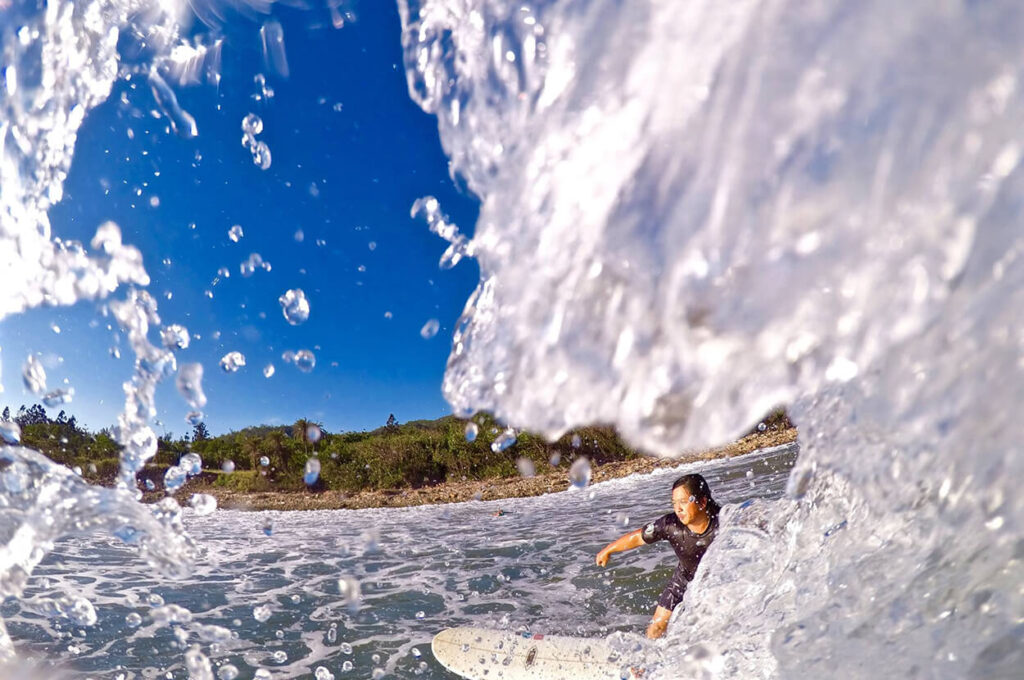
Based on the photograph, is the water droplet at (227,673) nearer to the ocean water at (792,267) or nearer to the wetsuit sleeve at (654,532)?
the ocean water at (792,267)

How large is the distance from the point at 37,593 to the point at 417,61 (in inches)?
357

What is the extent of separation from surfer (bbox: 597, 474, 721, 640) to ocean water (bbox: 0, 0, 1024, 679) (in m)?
1.02

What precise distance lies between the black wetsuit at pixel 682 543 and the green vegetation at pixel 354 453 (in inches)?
861

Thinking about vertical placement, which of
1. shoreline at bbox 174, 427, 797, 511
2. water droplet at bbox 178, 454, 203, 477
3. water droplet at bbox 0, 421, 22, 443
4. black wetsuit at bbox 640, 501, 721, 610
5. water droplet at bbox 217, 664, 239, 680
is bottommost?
water droplet at bbox 217, 664, 239, 680

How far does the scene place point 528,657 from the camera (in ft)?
14.3

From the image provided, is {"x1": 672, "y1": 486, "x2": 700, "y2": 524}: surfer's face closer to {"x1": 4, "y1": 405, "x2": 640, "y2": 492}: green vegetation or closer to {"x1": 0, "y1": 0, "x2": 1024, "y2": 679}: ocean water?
{"x1": 0, "y1": 0, "x2": 1024, "y2": 679}: ocean water

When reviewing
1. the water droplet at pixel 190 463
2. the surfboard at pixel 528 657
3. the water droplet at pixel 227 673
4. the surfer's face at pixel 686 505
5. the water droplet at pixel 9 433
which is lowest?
the surfboard at pixel 528 657

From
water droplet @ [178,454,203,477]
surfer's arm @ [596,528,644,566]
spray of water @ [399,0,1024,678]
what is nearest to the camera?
spray of water @ [399,0,1024,678]

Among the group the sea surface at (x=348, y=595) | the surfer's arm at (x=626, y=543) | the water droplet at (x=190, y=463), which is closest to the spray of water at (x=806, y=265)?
the surfer's arm at (x=626, y=543)

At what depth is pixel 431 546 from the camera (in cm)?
1073

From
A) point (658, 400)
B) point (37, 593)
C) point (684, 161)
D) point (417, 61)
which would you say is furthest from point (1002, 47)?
point (37, 593)

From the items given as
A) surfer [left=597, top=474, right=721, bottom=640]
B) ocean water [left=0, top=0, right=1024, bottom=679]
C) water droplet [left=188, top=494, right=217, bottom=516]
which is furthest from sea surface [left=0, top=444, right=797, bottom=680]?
ocean water [left=0, top=0, right=1024, bottom=679]

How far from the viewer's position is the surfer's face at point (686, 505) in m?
4.40

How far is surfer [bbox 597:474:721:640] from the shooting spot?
4.43 meters
